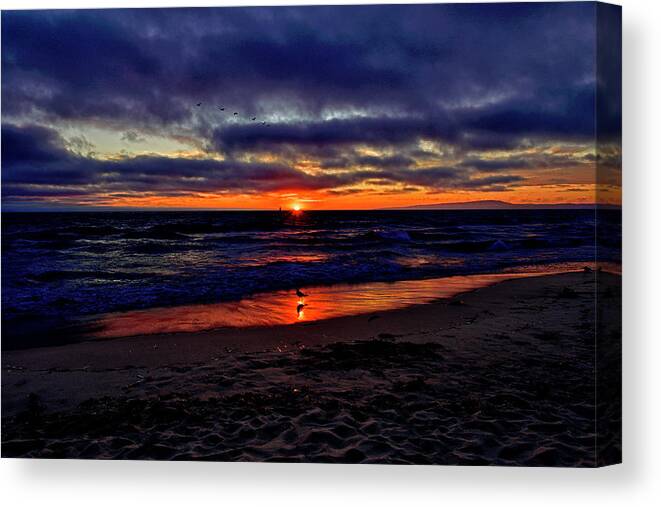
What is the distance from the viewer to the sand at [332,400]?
164 inches

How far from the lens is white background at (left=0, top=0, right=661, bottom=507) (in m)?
4.17

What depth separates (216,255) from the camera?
11.1m

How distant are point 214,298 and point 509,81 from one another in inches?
167

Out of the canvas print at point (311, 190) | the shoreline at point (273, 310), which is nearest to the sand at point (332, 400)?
the canvas print at point (311, 190)

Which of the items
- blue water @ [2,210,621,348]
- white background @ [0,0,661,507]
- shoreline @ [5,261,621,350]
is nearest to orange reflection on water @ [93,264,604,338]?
shoreline @ [5,261,621,350]

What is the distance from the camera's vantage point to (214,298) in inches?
274

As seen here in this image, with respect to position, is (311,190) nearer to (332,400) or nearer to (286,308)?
(286,308)

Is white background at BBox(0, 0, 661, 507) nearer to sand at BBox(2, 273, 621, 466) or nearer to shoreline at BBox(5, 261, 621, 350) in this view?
sand at BBox(2, 273, 621, 466)

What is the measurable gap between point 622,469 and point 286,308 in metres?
3.76

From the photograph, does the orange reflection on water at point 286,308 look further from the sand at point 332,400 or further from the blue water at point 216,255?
the sand at point 332,400

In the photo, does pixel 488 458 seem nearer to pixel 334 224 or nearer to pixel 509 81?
pixel 509 81

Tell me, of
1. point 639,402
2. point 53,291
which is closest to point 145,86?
point 53,291

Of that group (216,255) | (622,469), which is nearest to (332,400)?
(622,469)

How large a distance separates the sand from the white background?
0.47 feet
